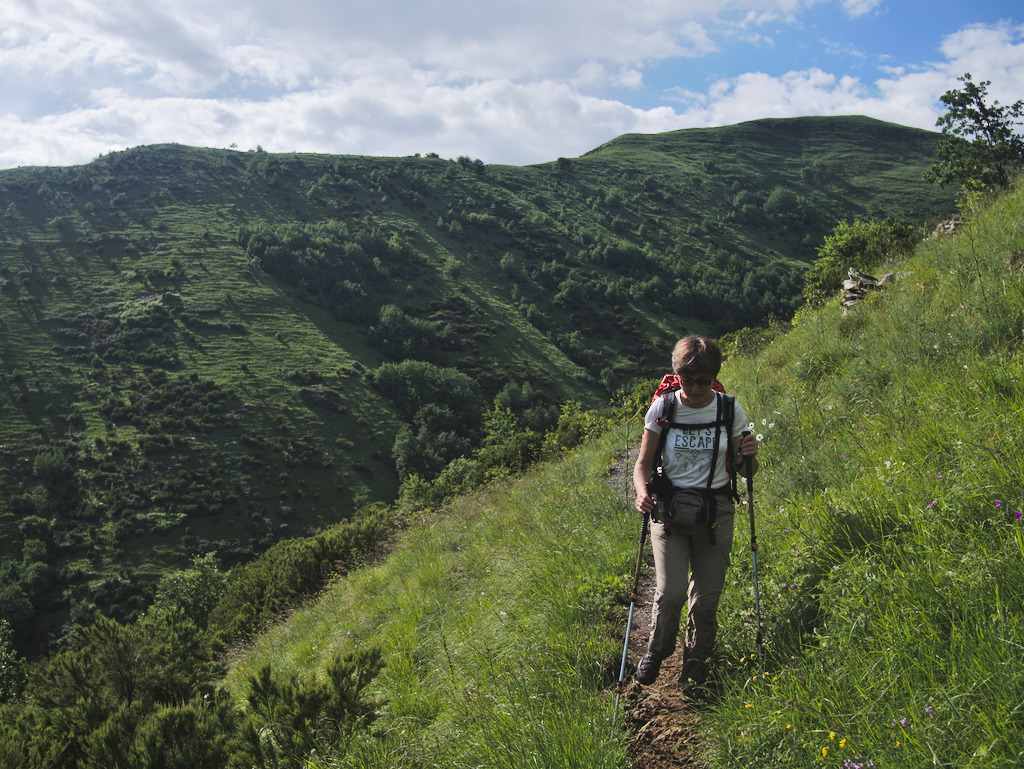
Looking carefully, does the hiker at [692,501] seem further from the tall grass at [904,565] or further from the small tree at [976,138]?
the small tree at [976,138]

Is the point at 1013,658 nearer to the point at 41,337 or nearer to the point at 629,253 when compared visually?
the point at 41,337

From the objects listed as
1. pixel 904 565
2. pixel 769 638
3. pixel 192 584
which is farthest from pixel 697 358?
pixel 192 584

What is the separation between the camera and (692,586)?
3.28 metres

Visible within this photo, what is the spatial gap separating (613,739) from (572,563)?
2.30 m

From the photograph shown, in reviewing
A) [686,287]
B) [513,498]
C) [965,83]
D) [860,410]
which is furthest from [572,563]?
[686,287]

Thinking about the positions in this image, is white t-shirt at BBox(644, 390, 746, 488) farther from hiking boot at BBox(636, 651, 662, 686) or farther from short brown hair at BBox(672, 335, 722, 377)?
hiking boot at BBox(636, 651, 662, 686)

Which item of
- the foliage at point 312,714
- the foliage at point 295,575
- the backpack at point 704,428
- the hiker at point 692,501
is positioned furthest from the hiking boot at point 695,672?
the foliage at point 295,575

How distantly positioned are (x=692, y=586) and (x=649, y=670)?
1.71 ft

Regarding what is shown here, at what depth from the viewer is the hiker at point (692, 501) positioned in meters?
3.18

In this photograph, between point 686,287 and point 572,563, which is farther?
point 686,287

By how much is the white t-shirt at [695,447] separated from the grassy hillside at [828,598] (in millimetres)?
770

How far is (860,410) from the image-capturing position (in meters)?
5.45

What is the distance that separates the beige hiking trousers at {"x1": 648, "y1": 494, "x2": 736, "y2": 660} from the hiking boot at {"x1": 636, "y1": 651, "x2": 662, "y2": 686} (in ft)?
0.13

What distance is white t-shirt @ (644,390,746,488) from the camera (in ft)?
10.8
